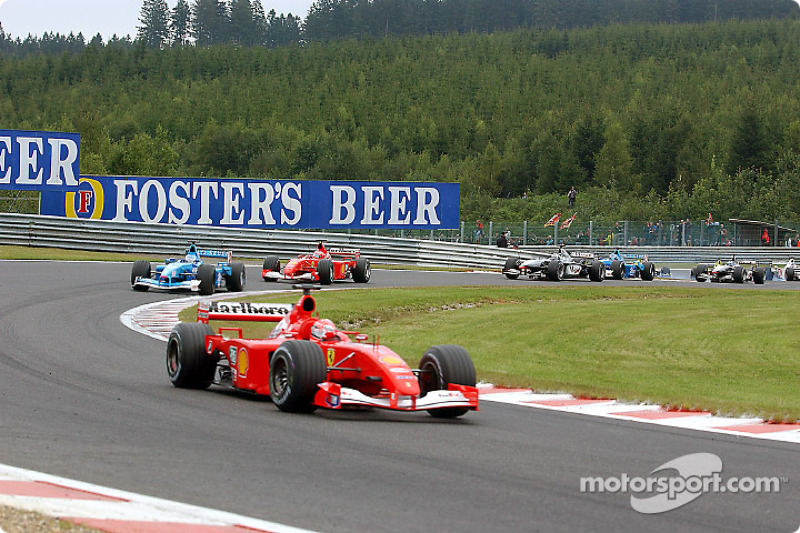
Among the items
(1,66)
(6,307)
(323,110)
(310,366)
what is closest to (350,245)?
(6,307)

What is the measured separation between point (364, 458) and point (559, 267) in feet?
97.9

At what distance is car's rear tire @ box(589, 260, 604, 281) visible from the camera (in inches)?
1480

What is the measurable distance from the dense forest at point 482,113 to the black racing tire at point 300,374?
76524 millimetres

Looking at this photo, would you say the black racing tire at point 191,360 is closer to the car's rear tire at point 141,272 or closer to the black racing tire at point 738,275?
the car's rear tire at point 141,272

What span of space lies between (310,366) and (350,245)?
3234 cm

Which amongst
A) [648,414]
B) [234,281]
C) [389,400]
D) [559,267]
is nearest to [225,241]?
[559,267]

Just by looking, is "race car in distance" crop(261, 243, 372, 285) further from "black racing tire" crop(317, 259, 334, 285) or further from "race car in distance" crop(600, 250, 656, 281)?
"race car in distance" crop(600, 250, 656, 281)

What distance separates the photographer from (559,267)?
3681 centimetres

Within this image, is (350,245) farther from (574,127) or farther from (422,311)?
(574,127)

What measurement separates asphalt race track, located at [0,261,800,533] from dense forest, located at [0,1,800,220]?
7610cm

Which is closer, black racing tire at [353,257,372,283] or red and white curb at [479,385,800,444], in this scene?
red and white curb at [479,385,800,444]

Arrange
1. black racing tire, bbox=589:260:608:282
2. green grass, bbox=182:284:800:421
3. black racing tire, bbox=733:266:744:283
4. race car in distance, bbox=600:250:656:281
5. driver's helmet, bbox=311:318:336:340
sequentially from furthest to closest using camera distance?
black racing tire, bbox=733:266:744:283
race car in distance, bbox=600:250:656:281
black racing tire, bbox=589:260:608:282
green grass, bbox=182:284:800:421
driver's helmet, bbox=311:318:336:340

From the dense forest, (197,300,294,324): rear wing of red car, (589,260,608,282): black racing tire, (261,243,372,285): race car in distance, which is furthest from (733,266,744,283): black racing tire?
the dense forest

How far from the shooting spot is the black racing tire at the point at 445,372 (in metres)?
9.88
